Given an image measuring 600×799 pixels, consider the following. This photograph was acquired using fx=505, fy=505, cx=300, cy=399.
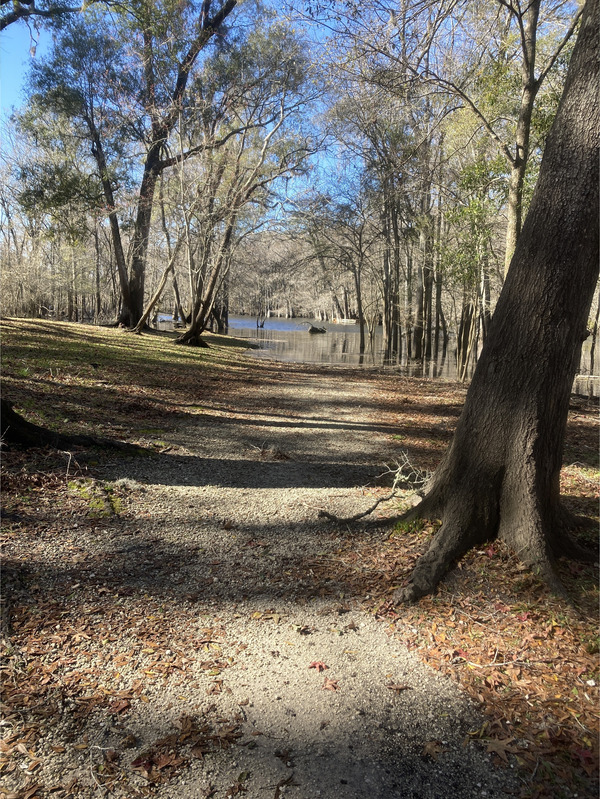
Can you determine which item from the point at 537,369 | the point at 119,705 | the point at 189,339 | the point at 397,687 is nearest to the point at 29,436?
the point at 119,705

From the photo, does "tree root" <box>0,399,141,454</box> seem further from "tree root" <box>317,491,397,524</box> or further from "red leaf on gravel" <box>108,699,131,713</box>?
"red leaf on gravel" <box>108,699,131,713</box>

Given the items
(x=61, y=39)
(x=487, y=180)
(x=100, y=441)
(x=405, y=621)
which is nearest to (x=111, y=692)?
(x=405, y=621)

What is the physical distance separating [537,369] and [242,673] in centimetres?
258

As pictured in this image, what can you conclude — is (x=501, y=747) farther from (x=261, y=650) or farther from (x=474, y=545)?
(x=474, y=545)

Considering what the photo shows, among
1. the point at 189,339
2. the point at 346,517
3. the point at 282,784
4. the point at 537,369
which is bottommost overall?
the point at 282,784

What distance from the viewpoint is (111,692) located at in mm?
2422

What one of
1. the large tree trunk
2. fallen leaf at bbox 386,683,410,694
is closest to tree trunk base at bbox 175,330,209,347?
the large tree trunk

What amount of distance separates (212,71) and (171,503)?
16673 millimetres

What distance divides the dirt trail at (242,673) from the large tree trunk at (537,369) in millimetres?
715

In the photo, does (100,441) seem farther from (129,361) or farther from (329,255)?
(329,255)

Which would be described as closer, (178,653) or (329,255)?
(178,653)

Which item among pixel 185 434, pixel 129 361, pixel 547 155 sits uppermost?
pixel 547 155

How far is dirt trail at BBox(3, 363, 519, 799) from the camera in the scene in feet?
6.66

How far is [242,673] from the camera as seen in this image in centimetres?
261
